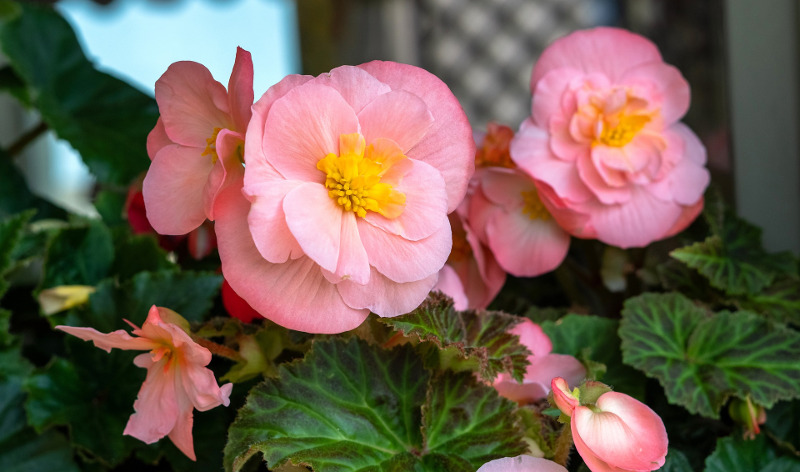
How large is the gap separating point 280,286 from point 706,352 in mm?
372

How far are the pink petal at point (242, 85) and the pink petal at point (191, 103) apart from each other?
2 centimetres

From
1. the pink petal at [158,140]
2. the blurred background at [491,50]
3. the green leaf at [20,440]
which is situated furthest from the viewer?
the blurred background at [491,50]

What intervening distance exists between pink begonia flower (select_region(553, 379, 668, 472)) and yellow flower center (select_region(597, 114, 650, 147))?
0.28m

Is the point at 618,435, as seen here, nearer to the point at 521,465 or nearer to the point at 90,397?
the point at 521,465

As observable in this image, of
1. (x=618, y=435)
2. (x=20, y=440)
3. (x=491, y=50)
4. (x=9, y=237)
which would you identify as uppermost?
(x=618, y=435)

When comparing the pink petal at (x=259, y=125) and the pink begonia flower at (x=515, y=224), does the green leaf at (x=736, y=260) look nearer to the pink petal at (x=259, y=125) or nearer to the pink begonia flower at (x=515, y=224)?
the pink begonia flower at (x=515, y=224)

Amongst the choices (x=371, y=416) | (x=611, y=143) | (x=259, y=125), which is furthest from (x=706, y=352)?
(x=259, y=125)

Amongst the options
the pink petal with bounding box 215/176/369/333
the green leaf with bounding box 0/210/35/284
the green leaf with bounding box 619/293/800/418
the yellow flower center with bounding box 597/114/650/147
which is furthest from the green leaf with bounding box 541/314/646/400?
the green leaf with bounding box 0/210/35/284

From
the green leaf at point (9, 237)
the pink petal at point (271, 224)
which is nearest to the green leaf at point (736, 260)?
the pink petal at point (271, 224)

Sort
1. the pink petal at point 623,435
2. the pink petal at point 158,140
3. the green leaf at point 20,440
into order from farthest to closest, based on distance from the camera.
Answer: the green leaf at point 20,440 < the pink petal at point 158,140 < the pink petal at point 623,435

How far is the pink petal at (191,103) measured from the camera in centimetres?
37

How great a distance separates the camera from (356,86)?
1.17 feet

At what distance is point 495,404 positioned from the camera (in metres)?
0.39

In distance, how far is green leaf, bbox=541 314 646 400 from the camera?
0.53 meters
